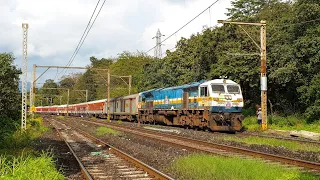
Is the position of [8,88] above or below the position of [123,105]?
above

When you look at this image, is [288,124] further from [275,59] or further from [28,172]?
[28,172]

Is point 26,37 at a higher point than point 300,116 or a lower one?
higher

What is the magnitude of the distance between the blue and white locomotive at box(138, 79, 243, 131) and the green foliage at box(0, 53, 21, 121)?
39.4ft

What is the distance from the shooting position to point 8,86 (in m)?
26.1

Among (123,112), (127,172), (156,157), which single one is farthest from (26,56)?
(123,112)

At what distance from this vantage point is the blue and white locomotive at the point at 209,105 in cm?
2172

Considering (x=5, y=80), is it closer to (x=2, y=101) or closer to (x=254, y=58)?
(x=2, y=101)

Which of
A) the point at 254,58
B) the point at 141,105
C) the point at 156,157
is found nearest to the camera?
the point at 156,157

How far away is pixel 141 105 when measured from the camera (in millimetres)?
35781

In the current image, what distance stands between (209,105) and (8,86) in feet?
49.4

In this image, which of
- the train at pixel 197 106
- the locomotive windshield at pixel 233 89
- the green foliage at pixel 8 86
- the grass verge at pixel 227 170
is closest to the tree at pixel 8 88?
the green foliage at pixel 8 86

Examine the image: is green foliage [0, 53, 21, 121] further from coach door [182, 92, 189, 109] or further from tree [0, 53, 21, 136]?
coach door [182, 92, 189, 109]

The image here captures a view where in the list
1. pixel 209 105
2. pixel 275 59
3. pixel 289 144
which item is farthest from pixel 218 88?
pixel 289 144

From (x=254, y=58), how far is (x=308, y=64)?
502cm
